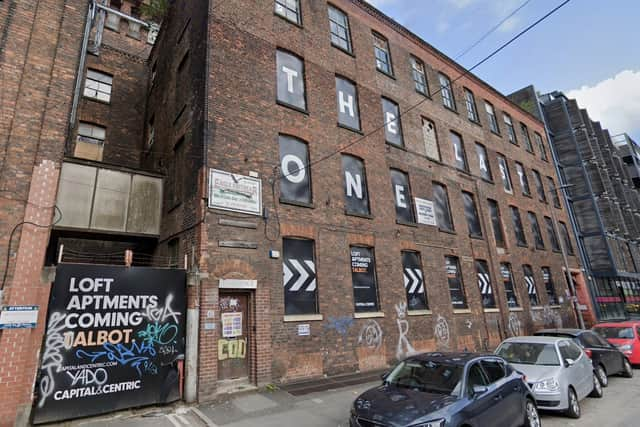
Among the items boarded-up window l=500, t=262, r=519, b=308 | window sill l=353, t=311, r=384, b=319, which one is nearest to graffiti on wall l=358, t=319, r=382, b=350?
window sill l=353, t=311, r=384, b=319

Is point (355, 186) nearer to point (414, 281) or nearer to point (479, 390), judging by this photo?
point (414, 281)

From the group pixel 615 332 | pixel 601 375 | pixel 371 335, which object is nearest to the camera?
pixel 601 375

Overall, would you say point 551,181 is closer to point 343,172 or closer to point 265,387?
point 343,172

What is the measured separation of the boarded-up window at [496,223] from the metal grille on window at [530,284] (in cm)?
256

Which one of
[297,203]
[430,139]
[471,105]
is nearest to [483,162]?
[471,105]

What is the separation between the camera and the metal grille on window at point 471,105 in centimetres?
2109

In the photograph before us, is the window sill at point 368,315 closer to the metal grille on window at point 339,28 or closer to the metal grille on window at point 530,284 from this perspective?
the metal grille on window at point 339,28

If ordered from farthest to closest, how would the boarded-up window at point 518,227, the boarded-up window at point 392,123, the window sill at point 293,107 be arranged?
the boarded-up window at point 518,227 < the boarded-up window at point 392,123 < the window sill at point 293,107

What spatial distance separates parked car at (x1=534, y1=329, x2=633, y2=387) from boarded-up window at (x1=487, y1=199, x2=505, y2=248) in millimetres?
8285

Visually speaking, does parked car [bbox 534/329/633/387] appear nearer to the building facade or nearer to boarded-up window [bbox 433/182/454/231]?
boarded-up window [bbox 433/182/454/231]

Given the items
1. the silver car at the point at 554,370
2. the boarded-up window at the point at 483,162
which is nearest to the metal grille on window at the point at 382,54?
the boarded-up window at the point at 483,162

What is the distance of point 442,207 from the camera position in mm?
16406

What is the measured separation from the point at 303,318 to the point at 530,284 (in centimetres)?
1614

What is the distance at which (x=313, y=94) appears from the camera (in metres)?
12.9
